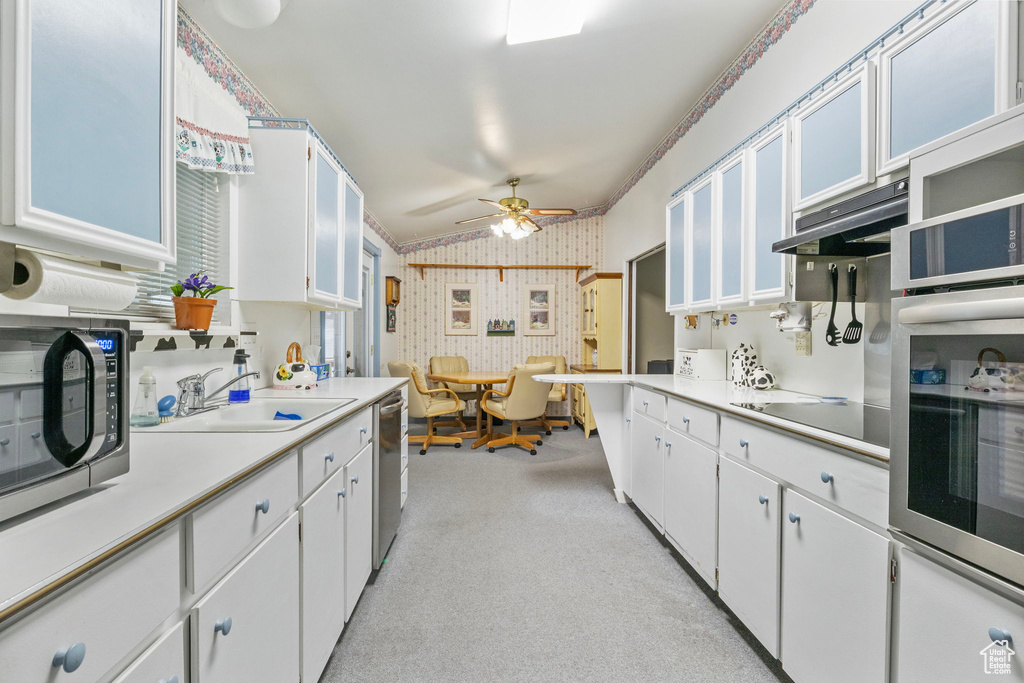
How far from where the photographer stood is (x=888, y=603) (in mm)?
1060

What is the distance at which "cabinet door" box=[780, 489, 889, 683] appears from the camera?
1098 millimetres

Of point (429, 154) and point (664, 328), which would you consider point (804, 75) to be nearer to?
point (429, 154)

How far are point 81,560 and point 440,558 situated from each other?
200 centimetres

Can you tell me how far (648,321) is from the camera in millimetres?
5117

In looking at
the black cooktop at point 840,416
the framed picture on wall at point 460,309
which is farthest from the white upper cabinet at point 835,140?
the framed picture on wall at point 460,309

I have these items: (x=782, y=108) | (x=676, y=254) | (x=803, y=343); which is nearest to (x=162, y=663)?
(x=803, y=343)

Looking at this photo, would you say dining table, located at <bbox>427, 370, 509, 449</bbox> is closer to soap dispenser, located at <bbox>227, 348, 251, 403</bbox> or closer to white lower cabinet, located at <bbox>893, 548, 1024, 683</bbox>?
soap dispenser, located at <bbox>227, 348, 251, 403</bbox>

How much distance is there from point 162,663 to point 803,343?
2.58m

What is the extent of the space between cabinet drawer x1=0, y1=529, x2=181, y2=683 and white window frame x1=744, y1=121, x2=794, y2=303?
2.20 m

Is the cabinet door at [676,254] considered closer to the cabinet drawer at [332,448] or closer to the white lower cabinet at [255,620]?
the cabinet drawer at [332,448]

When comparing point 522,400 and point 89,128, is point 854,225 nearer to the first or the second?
point 89,128

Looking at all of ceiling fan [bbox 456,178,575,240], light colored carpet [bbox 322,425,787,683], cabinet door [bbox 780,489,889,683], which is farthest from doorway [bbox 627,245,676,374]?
cabinet door [bbox 780,489,889,683]

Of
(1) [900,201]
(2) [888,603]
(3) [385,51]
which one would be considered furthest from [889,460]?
(3) [385,51]

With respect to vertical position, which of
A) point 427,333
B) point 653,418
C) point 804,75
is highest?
point 804,75
